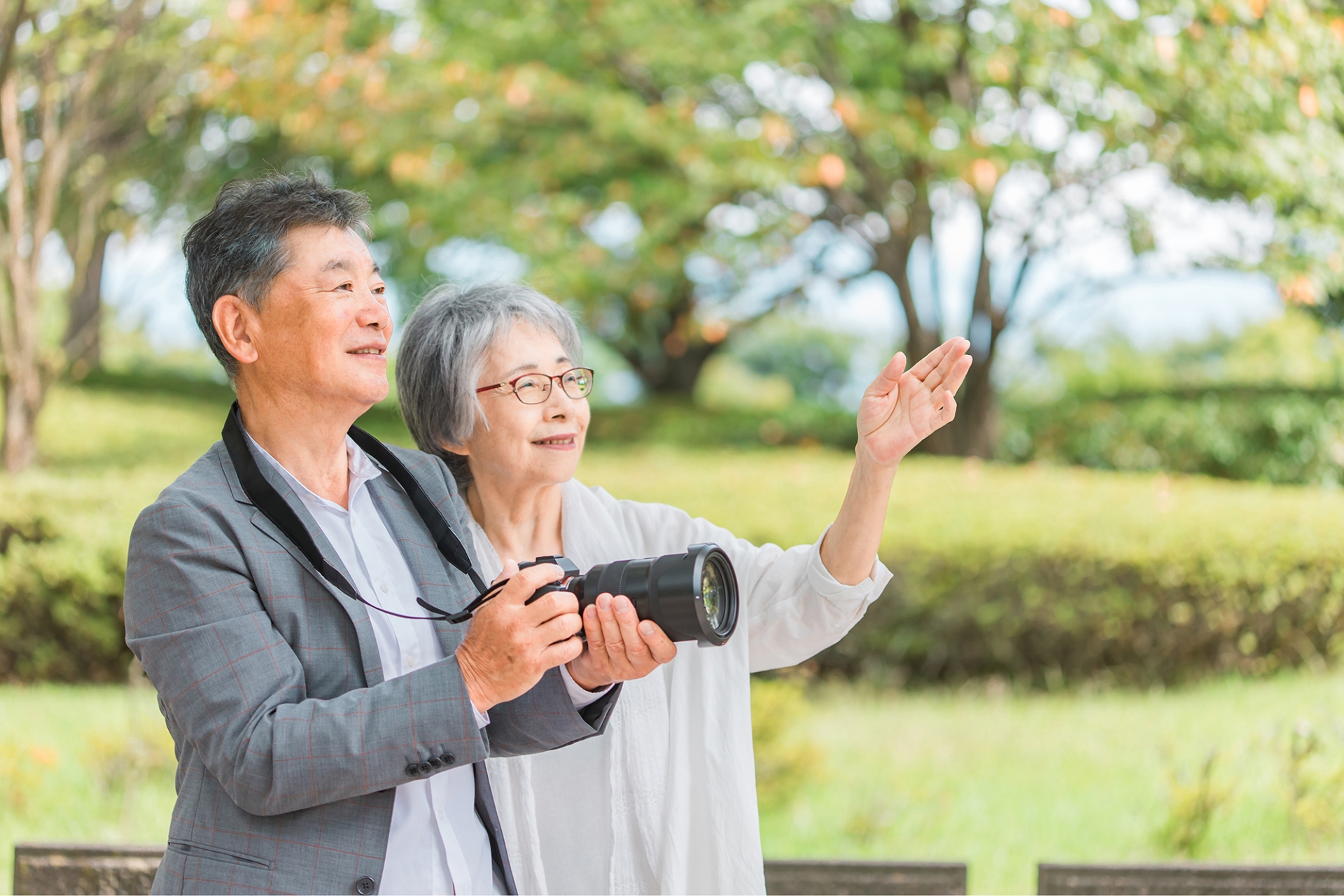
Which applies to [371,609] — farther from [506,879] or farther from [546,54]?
[546,54]

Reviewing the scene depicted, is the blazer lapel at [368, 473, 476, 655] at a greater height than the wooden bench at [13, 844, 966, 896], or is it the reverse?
the blazer lapel at [368, 473, 476, 655]

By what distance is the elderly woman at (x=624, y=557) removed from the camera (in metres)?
2.02

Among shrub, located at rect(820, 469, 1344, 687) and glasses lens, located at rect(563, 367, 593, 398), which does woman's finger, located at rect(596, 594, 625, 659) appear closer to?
glasses lens, located at rect(563, 367, 593, 398)

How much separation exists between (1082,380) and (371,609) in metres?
11.5

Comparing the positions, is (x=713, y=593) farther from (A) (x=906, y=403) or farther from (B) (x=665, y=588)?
(A) (x=906, y=403)

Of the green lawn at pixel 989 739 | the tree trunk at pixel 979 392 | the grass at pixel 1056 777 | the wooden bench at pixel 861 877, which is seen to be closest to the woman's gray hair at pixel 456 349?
the wooden bench at pixel 861 877

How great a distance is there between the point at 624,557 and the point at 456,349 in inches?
19.8

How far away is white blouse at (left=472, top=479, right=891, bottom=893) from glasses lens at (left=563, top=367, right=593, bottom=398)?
0.28 meters

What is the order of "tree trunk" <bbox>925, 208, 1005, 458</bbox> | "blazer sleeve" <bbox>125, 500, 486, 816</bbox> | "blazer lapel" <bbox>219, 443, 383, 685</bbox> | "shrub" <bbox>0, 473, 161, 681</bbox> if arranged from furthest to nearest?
1. "tree trunk" <bbox>925, 208, 1005, 458</bbox>
2. "shrub" <bbox>0, 473, 161, 681</bbox>
3. "blazer lapel" <bbox>219, 443, 383, 685</bbox>
4. "blazer sleeve" <bbox>125, 500, 486, 816</bbox>

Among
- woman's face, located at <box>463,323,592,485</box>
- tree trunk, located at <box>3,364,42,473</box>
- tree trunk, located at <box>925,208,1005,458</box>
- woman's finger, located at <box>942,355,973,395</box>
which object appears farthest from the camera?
tree trunk, located at <box>925,208,1005,458</box>

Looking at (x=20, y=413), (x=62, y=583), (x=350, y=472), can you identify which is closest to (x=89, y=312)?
(x=20, y=413)

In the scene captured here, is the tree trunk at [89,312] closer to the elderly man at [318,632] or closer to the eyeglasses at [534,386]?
the eyeglasses at [534,386]

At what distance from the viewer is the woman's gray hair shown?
2170 mm

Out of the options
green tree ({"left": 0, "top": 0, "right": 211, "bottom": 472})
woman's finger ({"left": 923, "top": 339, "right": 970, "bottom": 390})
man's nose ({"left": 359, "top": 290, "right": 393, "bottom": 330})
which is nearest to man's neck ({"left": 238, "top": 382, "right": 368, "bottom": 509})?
man's nose ({"left": 359, "top": 290, "right": 393, "bottom": 330})
